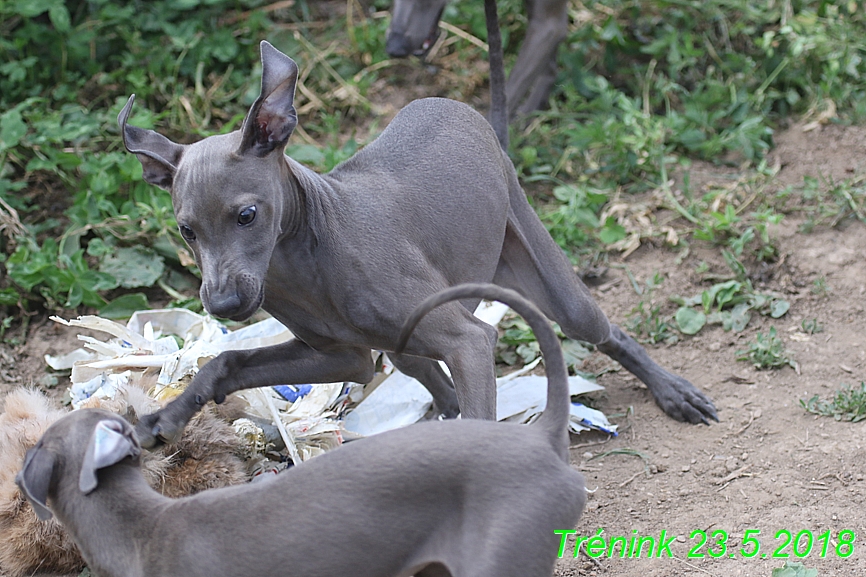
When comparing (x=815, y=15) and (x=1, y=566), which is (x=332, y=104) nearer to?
(x=815, y=15)

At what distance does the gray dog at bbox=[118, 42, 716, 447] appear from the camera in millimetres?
3117

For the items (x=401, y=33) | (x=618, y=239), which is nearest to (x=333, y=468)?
(x=618, y=239)

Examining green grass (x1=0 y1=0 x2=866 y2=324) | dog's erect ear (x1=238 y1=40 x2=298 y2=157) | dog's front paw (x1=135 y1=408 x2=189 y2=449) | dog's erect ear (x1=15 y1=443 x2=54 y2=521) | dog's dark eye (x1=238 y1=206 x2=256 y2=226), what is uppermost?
dog's erect ear (x1=238 y1=40 x2=298 y2=157)

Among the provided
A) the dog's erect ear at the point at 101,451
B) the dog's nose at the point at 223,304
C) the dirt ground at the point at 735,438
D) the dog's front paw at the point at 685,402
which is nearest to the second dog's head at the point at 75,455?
the dog's erect ear at the point at 101,451

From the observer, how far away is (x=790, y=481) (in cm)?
380

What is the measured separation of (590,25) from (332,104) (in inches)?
78.9

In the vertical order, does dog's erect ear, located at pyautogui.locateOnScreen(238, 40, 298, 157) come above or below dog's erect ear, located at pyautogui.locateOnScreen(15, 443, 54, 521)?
above

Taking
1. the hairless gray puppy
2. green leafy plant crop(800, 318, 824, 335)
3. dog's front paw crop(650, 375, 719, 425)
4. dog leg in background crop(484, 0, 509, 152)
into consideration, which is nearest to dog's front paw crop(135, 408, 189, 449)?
the hairless gray puppy

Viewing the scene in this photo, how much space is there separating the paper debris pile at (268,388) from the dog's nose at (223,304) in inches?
33.9

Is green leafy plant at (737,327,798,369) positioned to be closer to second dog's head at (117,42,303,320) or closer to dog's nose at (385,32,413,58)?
second dog's head at (117,42,303,320)

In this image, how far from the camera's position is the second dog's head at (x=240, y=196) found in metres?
3.07

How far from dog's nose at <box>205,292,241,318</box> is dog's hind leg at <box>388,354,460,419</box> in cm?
111

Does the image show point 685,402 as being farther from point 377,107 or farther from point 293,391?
point 377,107

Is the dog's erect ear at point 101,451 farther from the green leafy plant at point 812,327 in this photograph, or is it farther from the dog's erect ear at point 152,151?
the green leafy plant at point 812,327
